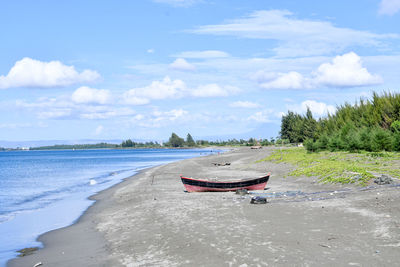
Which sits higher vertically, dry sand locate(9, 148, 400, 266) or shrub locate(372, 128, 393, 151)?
shrub locate(372, 128, 393, 151)

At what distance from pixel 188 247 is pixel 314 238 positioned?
4.09 m

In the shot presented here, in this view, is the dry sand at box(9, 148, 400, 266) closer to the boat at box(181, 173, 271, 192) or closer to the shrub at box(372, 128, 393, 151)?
the boat at box(181, 173, 271, 192)

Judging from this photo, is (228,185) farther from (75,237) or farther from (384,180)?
(75,237)

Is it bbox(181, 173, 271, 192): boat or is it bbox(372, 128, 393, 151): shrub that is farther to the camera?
bbox(372, 128, 393, 151): shrub

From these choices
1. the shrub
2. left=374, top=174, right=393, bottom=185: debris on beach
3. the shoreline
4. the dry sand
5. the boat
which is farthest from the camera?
the shrub

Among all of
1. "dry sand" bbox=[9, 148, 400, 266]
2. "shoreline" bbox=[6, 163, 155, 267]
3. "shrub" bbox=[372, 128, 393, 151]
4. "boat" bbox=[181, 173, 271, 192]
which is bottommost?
"shoreline" bbox=[6, 163, 155, 267]

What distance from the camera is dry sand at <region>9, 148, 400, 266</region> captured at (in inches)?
400

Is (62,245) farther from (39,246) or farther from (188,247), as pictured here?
(188,247)

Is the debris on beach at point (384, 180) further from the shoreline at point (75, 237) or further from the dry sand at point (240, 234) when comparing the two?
the shoreline at point (75, 237)

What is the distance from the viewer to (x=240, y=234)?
41.6 feet

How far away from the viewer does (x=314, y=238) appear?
11.7 m

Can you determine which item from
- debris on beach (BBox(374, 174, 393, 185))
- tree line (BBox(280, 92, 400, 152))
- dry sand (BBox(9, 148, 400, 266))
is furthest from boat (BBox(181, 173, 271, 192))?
tree line (BBox(280, 92, 400, 152))

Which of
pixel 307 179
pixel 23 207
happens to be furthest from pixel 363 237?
pixel 23 207

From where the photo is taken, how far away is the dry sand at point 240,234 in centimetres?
1016
